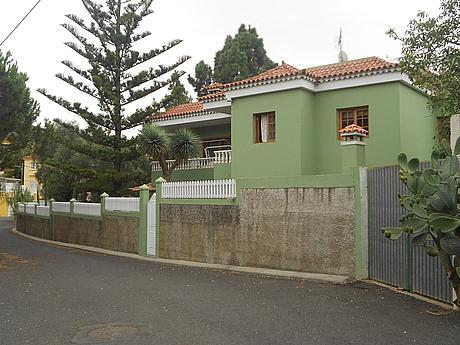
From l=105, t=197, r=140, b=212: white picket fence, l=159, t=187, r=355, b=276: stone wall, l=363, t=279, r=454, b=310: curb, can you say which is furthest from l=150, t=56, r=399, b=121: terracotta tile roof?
l=363, t=279, r=454, b=310: curb

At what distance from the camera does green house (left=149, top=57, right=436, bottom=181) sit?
14.9 metres

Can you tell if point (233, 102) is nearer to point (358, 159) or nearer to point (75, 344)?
point (358, 159)

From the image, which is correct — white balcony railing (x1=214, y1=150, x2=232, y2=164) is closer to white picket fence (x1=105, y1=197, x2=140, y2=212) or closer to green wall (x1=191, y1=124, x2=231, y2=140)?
white picket fence (x1=105, y1=197, x2=140, y2=212)

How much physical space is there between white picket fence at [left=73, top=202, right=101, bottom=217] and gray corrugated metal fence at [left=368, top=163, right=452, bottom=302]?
39.7 feet

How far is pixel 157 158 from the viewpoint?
800 inches

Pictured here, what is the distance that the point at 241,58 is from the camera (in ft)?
130

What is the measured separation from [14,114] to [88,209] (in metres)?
4.97

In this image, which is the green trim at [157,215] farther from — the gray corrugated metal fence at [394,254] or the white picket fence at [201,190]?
the gray corrugated metal fence at [394,254]

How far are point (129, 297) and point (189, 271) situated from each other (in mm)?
3573

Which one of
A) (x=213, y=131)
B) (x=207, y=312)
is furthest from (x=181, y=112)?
(x=207, y=312)

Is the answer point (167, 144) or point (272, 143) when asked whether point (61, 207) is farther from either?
point (272, 143)

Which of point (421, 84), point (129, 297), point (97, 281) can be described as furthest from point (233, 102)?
point (129, 297)

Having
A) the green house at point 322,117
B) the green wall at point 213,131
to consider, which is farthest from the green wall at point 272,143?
the green wall at point 213,131

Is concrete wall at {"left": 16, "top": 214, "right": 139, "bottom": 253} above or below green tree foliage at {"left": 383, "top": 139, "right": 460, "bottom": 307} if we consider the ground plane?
below
